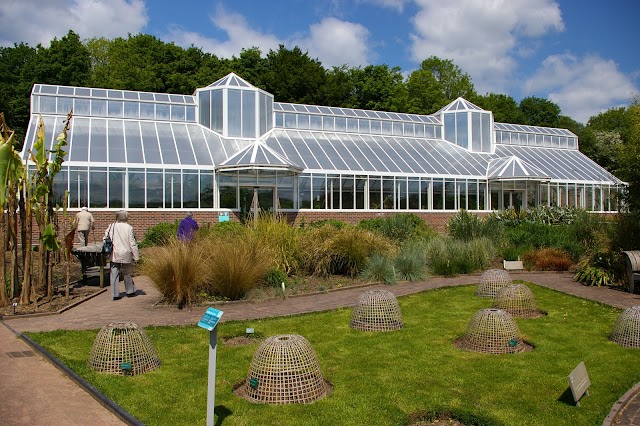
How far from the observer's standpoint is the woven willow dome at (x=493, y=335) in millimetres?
7246

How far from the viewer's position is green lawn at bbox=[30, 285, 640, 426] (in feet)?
17.3

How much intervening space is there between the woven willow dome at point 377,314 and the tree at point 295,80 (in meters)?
33.7

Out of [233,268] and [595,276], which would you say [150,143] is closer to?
[233,268]

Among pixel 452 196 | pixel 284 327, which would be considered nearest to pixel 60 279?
pixel 284 327

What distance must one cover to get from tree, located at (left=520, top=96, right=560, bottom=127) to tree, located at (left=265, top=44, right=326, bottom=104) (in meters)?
33.2

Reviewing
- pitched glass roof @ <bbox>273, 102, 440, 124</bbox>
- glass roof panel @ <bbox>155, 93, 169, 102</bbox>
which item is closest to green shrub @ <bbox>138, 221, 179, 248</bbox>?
glass roof panel @ <bbox>155, 93, 169, 102</bbox>

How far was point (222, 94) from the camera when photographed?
26.4 m

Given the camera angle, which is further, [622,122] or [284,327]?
[622,122]

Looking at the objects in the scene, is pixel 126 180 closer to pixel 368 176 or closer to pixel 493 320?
pixel 368 176

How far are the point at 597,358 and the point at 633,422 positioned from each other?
78.9 inches

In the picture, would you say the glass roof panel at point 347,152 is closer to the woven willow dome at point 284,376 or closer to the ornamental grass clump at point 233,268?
the ornamental grass clump at point 233,268

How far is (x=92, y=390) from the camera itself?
5707 mm

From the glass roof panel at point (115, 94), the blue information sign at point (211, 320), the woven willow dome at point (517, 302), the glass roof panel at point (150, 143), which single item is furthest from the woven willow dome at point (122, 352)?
the glass roof panel at point (115, 94)

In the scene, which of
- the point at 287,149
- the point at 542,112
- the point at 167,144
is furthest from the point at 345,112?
the point at 542,112
